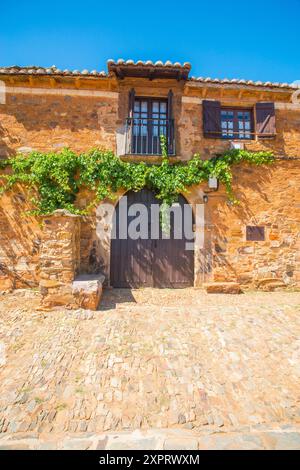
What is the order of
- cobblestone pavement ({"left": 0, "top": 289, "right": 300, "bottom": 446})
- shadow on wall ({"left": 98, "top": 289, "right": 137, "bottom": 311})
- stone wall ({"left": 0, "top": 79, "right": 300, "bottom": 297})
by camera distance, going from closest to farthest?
cobblestone pavement ({"left": 0, "top": 289, "right": 300, "bottom": 446}), shadow on wall ({"left": 98, "top": 289, "right": 137, "bottom": 311}), stone wall ({"left": 0, "top": 79, "right": 300, "bottom": 297})

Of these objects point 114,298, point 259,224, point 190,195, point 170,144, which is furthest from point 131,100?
point 114,298

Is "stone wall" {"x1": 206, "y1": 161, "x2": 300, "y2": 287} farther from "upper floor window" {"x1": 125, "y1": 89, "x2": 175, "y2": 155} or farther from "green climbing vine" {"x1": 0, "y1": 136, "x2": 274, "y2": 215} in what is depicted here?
"upper floor window" {"x1": 125, "y1": 89, "x2": 175, "y2": 155}

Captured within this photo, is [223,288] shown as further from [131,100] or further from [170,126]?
[131,100]

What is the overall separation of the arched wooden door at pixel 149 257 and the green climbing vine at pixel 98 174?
49 cm

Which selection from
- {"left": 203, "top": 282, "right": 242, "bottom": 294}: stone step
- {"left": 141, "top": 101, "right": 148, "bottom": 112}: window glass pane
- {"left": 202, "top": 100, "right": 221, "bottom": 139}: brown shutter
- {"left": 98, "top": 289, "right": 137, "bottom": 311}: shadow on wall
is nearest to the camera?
{"left": 98, "top": 289, "right": 137, "bottom": 311}: shadow on wall

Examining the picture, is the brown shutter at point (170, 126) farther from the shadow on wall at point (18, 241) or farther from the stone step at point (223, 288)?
the shadow on wall at point (18, 241)

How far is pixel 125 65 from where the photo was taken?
20.8 feet

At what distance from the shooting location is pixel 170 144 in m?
6.80

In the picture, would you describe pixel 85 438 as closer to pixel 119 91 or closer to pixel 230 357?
pixel 230 357

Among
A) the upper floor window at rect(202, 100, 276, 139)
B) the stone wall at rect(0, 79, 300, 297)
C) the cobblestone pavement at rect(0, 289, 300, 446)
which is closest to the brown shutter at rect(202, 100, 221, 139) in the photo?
the upper floor window at rect(202, 100, 276, 139)

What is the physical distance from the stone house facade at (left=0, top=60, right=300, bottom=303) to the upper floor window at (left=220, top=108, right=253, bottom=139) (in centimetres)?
21

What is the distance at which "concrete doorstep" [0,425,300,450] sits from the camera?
224 centimetres

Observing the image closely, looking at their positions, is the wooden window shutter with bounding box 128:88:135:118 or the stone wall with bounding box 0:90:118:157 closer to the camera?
the stone wall with bounding box 0:90:118:157

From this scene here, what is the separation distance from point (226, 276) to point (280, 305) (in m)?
1.60
